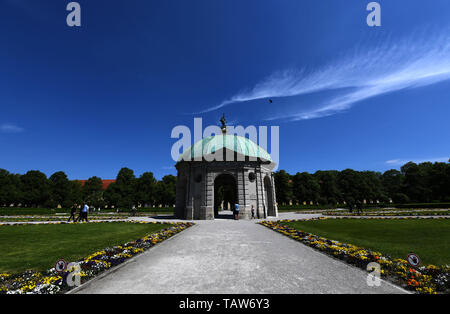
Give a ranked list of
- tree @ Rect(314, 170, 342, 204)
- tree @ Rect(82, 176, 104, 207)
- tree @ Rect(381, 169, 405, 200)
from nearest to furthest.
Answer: tree @ Rect(82, 176, 104, 207), tree @ Rect(314, 170, 342, 204), tree @ Rect(381, 169, 405, 200)

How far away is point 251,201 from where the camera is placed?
91.4 feet

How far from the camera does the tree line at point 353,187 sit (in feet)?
209

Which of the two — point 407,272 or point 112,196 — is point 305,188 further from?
point 407,272

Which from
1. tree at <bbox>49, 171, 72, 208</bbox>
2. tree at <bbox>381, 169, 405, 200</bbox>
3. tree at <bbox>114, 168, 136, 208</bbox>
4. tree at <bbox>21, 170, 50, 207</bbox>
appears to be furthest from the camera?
tree at <bbox>381, 169, 405, 200</bbox>

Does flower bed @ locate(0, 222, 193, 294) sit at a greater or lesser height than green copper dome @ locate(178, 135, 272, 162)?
lesser

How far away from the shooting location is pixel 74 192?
2822 inches

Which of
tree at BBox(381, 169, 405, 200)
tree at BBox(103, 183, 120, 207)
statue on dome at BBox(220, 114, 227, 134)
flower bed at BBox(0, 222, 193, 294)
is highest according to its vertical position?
statue on dome at BBox(220, 114, 227, 134)

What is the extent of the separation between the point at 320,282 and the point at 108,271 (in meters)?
6.53

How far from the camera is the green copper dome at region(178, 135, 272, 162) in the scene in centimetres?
2909

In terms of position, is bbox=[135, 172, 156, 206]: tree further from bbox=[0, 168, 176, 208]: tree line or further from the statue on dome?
the statue on dome

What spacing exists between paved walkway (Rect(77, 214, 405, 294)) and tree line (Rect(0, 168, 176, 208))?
2411 inches

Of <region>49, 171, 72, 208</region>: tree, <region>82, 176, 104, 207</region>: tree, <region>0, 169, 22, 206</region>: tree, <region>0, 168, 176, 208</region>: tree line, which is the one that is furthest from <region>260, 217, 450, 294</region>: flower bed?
<region>0, 169, 22, 206</region>: tree

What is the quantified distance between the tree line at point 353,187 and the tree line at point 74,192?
4554 cm
